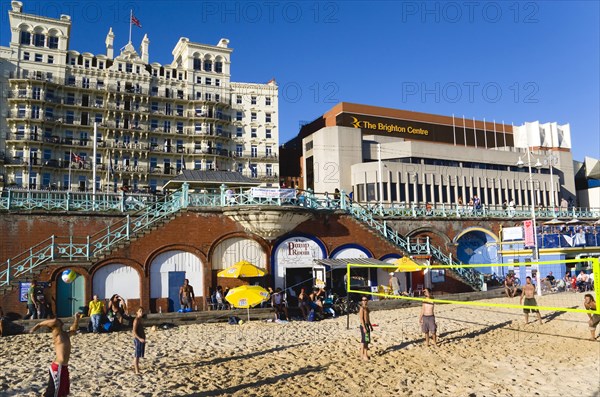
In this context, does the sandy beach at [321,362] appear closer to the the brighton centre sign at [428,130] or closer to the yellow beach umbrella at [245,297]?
the yellow beach umbrella at [245,297]

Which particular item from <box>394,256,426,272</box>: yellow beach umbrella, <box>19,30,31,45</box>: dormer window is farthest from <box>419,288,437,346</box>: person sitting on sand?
<box>19,30,31,45</box>: dormer window

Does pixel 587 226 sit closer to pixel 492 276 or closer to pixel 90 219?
pixel 492 276

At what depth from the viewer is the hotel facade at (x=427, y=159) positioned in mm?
47191

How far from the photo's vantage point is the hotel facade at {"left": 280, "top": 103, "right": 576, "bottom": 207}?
47.2 m

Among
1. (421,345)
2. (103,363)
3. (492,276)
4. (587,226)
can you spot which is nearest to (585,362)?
(421,345)

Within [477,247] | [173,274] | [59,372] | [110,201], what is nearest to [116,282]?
[173,274]

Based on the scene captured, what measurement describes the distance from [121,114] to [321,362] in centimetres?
5023

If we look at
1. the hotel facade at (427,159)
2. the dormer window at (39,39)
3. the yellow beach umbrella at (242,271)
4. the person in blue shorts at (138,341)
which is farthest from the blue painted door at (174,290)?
the dormer window at (39,39)

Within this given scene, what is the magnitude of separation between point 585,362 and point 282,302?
39.9ft

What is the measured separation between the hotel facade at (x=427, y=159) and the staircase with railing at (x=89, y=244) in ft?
76.7

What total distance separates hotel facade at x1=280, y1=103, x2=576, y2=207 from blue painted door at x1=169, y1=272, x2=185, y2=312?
79.0 ft

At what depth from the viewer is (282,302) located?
2253cm

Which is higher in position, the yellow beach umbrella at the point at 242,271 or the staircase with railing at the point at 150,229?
the staircase with railing at the point at 150,229

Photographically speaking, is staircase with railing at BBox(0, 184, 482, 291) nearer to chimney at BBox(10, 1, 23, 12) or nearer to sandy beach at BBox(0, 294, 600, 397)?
sandy beach at BBox(0, 294, 600, 397)
